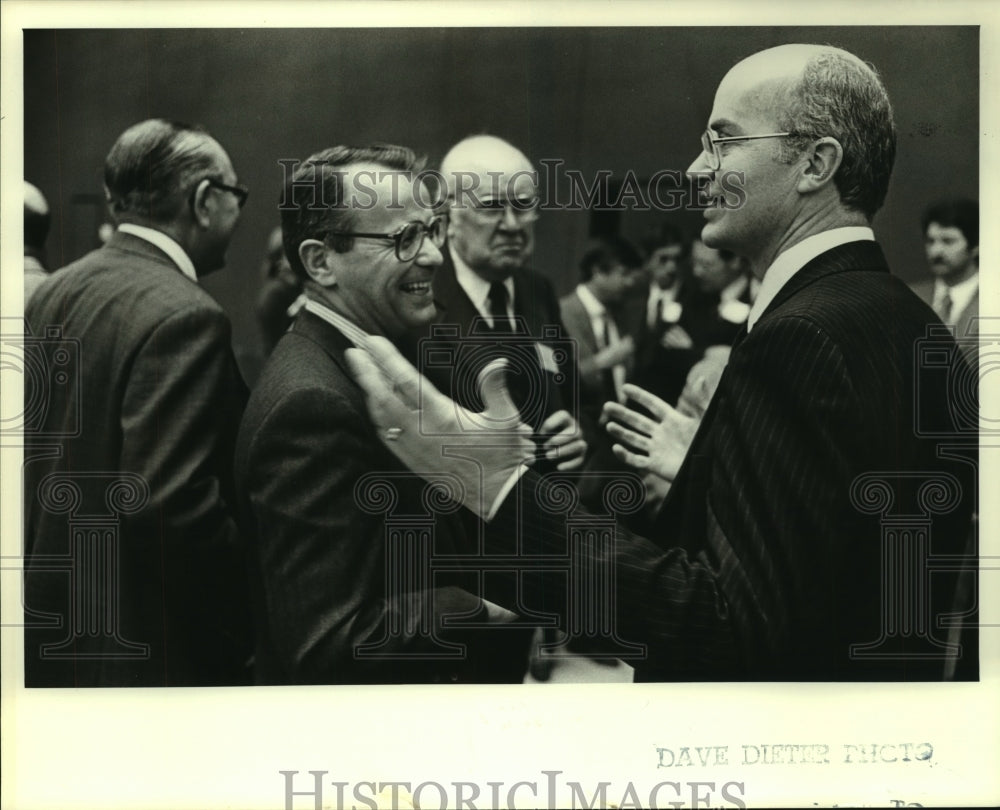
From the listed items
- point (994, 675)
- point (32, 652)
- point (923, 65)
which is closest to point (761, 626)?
point (994, 675)

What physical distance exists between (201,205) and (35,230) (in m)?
0.71

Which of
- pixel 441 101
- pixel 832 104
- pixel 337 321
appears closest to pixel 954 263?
pixel 832 104

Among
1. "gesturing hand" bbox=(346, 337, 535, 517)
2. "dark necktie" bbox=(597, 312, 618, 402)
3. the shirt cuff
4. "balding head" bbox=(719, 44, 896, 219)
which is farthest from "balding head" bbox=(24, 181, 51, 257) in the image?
"balding head" bbox=(719, 44, 896, 219)

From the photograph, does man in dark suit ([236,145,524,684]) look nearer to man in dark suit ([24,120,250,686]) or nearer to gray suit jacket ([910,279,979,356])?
man in dark suit ([24,120,250,686])

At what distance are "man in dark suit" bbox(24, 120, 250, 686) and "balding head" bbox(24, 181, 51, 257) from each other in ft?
0.52

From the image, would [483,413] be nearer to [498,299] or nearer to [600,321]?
[498,299]

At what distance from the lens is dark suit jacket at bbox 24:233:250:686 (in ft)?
16.8

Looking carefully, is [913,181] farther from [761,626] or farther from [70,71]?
[70,71]

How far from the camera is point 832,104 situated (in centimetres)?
508

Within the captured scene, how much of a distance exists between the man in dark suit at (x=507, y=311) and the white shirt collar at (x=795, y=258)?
0.82 metres

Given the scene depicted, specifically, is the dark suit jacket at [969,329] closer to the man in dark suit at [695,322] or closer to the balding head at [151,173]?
the man in dark suit at [695,322]

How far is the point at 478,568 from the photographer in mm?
5121

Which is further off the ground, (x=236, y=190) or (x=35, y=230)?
(x=236, y=190)

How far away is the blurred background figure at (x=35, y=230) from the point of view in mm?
5176
